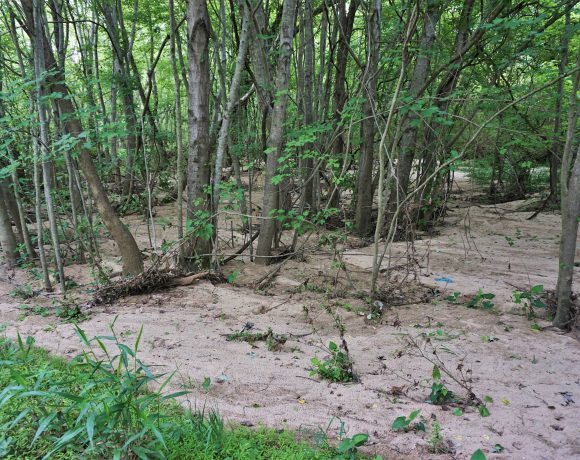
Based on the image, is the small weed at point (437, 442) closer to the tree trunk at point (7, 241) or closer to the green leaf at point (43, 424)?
the green leaf at point (43, 424)

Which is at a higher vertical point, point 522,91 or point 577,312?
point 522,91

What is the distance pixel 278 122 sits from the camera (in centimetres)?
519

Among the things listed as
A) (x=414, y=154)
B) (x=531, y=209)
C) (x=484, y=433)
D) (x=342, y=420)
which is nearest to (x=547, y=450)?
(x=484, y=433)

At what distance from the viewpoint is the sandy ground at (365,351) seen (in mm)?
2350

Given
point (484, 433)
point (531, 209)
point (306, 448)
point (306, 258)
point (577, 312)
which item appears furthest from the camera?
point (531, 209)

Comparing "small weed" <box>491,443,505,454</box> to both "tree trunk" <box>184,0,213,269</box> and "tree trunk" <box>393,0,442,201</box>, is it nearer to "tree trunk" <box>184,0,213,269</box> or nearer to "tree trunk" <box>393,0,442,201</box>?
"tree trunk" <box>184,0,213,269</box>

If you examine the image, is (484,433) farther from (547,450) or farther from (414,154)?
(414,154)

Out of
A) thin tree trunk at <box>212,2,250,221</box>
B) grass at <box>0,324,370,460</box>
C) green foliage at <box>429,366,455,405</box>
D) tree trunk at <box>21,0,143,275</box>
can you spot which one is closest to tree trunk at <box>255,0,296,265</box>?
thin tree trunk at <box>212,2,250,221</box>

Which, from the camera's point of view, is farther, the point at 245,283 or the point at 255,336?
the point at 245,283

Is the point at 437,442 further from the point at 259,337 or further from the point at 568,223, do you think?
the point at 568,223

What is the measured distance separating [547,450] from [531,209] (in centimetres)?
878

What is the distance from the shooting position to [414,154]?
7254mm

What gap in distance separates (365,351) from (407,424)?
1162 millimetres

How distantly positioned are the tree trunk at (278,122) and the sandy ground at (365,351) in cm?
50
